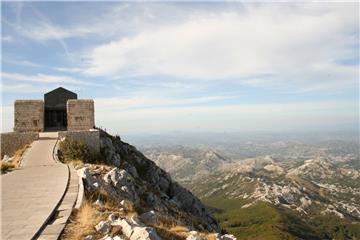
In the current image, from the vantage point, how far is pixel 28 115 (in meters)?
45.4

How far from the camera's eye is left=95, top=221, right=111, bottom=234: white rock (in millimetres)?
12109

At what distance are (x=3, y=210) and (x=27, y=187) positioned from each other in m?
4.91

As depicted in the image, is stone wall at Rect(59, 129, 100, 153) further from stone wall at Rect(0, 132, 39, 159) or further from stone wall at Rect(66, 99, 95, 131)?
stone wall at Rect(66, 99, 95, 131)

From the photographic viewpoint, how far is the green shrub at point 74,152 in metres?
33.0

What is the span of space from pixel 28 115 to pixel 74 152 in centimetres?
1523

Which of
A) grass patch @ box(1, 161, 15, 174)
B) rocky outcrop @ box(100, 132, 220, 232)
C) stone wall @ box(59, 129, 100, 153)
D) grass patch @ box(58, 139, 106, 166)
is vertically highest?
stone wall @ box(59, 129, 100, 153)

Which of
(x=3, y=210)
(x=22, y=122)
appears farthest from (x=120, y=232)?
(x=22, y=122)

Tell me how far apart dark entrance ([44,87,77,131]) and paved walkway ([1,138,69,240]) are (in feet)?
73.1

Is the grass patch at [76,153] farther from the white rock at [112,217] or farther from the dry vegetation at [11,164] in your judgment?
the white rock at [112,217]

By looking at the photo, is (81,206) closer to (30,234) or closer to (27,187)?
(30,234)

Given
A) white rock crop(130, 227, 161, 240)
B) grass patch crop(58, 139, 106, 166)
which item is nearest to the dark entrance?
grass patch crop(58, 139, 106, 166)

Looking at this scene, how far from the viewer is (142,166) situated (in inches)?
1821

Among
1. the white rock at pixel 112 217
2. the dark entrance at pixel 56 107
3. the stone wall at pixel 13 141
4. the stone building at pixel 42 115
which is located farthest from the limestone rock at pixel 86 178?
the dark entrance at pixel 56 107

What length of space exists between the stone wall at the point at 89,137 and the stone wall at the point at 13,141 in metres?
5.10
